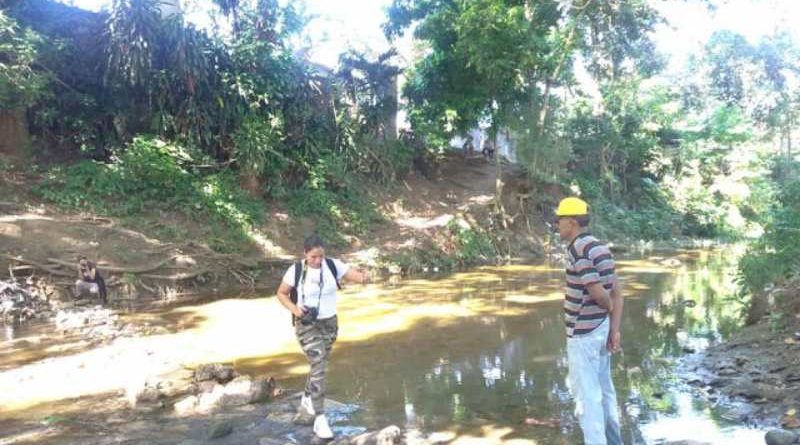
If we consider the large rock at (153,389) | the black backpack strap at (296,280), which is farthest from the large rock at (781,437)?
the large rock at (153,389)

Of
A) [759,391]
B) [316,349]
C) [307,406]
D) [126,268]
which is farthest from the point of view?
[126,268]

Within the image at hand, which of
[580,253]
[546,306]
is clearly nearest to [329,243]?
[546,306]

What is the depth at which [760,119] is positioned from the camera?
109ft

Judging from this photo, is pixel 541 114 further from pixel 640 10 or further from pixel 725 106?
pixel 725 106

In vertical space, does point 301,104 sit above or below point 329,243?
above

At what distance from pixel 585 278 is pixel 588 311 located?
0.23 m

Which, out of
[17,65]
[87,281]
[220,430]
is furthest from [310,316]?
[17,65]

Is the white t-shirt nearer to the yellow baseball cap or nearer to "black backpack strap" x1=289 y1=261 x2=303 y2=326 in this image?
"black backpack strap" x1=289 y1=261 x2=303 y2=326

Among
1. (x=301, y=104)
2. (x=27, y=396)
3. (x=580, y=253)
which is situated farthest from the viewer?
(x=301, y=104)

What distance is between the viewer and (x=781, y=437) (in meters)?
4.25

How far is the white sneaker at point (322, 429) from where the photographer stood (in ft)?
15.4

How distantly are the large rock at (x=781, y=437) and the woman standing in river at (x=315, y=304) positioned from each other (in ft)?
10.4

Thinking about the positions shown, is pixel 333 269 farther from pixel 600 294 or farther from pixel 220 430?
pixel 600 294

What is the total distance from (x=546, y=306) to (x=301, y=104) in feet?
35.8
